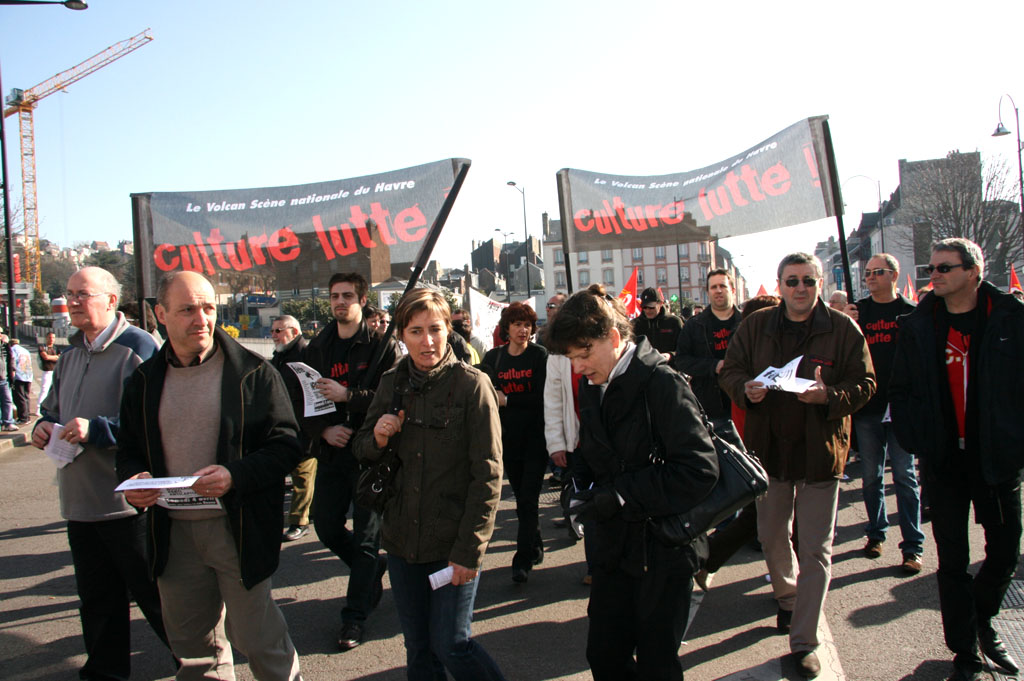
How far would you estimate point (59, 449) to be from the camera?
3375 millimetres

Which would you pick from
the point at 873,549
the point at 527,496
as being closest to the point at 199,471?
the point at 527,496

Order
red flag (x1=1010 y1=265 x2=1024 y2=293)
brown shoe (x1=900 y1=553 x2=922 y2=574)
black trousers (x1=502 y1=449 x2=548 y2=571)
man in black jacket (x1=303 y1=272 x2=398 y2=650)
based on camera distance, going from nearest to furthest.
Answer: man in black jacket (x1=303 y1=272 x2=398 y2=650), brown shoe (x1=900 y1=553 x2=922 y2=574), black trousers (x1=502 y1=449 x2=548 y2=571), red flag (x1=1010 y1=265 x2=1024 y2=293)

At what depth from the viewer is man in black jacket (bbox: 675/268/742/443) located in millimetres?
5742

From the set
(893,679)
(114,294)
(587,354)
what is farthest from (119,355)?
(893,679)

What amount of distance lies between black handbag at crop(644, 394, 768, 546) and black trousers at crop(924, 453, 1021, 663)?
5.07ft

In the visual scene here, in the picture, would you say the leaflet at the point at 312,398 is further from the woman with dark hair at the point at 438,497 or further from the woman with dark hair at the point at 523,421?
the woman with dark hair at the point at 523,421

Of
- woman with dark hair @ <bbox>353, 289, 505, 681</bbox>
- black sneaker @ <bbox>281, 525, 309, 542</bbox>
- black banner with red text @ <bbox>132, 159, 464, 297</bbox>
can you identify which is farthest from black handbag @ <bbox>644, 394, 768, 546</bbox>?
Result: black sneaker @ <bbox>281, 525, 309, 542</bbox>

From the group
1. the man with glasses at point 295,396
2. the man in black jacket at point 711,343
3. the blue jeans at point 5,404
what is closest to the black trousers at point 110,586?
the man with glasses at point 295,396

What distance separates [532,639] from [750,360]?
2.08 meters

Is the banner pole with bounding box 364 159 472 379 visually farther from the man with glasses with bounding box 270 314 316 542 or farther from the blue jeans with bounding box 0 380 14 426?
the blue jeans with bounding box 0 380 14 426

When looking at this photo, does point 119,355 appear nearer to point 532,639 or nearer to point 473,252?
point 532,639

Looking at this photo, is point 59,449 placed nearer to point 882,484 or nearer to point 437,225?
point 437,225

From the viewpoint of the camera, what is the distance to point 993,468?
3.28 metres

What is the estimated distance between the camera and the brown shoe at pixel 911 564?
483 cm
